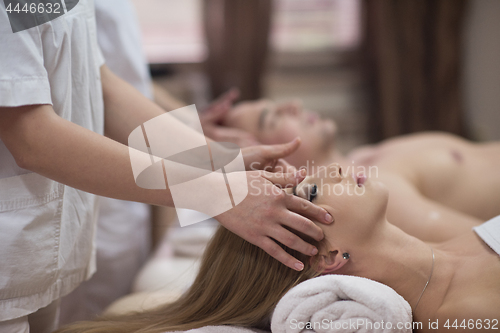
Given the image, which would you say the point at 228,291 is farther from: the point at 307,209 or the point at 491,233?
the point at 491,233

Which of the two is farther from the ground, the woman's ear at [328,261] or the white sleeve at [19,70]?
the white sleeve at [19,70]

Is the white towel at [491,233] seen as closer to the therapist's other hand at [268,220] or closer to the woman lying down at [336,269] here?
the woman lying down at [336,269]

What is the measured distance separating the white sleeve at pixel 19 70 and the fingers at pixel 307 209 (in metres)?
0.49

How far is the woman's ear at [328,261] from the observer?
2.81ft

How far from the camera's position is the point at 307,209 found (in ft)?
2.68

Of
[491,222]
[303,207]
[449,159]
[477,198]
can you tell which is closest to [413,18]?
[449,159]

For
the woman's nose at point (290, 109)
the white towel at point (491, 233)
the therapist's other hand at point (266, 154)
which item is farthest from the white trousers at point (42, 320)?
the woman's nose at point (290, 109)

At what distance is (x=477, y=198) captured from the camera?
155 centimetres

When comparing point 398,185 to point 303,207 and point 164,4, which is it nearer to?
point 303,207

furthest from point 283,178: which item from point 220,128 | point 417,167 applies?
point 220,128

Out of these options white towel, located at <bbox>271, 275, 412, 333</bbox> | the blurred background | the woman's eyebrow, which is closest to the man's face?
the woman's eyebrow

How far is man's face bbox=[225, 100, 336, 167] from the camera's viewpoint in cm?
A: 185

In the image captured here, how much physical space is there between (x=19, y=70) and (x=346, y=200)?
0.68 meters

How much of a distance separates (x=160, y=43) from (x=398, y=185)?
215cm
